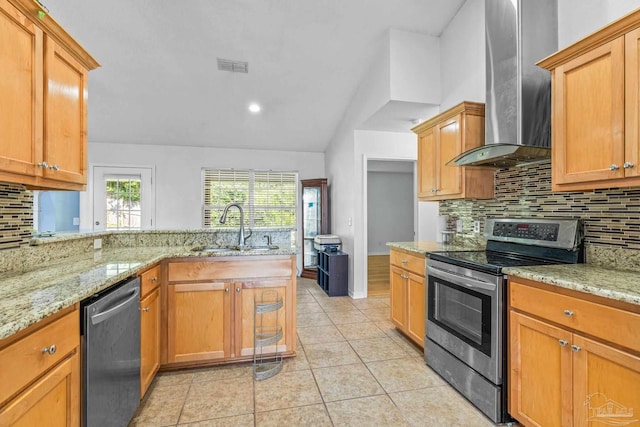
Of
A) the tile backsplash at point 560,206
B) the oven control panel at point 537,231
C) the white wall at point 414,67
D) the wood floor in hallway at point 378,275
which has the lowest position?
the wood floor in hallway at point 378,275

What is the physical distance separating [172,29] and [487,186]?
3536 mm

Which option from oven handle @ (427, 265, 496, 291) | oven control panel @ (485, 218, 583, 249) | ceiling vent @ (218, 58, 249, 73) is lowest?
oven handle @ (427, 265, 496, 291)

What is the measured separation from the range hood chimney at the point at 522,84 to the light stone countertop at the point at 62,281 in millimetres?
2004

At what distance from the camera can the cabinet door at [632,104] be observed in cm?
146

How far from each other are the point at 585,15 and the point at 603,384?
214 centimetres

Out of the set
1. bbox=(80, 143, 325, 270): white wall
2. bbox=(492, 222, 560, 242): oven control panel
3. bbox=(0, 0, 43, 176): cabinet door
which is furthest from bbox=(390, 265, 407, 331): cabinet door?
bbox=(80, 143, 325, 270): white wall

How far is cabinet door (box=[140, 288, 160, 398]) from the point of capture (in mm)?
1971

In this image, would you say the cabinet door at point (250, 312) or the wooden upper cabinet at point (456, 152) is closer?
the cabinet door at point (250, 312)

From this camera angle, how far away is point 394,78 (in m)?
3.32

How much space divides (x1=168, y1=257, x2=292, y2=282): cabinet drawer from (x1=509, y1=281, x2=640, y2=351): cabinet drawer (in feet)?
5.24

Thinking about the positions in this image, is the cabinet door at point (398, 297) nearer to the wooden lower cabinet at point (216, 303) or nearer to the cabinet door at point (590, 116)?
the wooden lower cabinet at point (216, 303)

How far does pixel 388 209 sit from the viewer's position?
851 centimetres

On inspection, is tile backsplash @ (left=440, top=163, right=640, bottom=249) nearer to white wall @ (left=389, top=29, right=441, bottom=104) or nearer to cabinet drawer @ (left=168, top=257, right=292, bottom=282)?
white wall @ (left=389, top=29, right=441, bottom=104)

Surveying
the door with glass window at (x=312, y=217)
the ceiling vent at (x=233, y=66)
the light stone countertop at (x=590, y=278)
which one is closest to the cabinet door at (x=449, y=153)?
the light stone countertop at (x=590, y=278)
